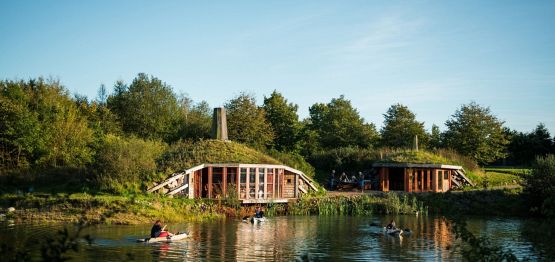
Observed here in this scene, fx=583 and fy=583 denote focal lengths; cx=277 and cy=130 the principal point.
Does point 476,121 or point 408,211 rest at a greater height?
point 476,121

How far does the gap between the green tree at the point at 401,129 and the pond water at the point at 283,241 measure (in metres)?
33.7

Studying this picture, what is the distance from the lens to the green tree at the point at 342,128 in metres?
71.8

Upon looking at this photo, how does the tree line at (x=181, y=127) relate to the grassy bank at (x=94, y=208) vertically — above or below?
above

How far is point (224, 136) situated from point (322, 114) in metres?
33.1

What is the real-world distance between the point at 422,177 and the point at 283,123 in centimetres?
2379

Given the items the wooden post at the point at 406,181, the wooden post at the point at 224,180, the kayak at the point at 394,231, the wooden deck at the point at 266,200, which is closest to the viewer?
the kayak at the point at 394,231

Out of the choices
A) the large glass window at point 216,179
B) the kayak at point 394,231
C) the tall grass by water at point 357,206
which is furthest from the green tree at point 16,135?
the kayak at point 394,231

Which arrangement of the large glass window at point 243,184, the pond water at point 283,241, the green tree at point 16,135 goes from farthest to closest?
the green tree at point 16,135 → the large glass window at point 243,184 → the pond water at point 283,241

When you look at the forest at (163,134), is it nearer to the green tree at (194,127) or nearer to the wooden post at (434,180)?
the green tree at (194,127)

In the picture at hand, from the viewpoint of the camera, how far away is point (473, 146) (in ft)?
214

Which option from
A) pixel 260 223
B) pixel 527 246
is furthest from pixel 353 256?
pixel 260 223

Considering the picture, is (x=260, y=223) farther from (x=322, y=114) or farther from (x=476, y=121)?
(x=322, y=114)

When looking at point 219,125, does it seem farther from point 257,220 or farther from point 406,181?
point 406,181

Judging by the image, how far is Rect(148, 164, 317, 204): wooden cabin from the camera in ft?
128
